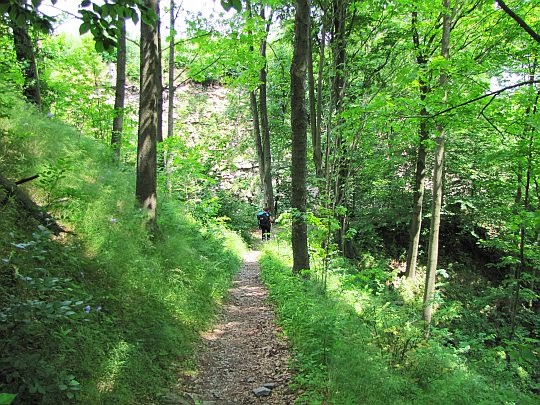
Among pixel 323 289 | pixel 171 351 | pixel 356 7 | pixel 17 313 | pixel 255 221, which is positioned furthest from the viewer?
pixel 255 221

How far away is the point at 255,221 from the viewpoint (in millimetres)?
23188

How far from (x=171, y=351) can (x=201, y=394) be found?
0.76 metres

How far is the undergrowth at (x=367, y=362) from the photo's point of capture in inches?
175

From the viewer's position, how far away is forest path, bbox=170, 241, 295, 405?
464 centimetres

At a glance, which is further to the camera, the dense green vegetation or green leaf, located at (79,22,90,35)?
the dense green vegetation

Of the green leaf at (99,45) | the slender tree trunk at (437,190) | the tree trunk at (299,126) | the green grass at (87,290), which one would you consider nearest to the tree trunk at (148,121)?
the green grass at (87,290)

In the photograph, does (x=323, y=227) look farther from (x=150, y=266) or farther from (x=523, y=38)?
(x=523, y=38)

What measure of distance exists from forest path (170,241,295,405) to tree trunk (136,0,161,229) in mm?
2599

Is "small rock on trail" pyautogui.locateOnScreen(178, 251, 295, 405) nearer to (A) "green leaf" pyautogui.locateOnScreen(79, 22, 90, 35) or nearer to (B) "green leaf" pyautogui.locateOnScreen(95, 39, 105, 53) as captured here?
(B) "green leaf" pyautogui.locateOnScreen(95, 39, 105, 53)

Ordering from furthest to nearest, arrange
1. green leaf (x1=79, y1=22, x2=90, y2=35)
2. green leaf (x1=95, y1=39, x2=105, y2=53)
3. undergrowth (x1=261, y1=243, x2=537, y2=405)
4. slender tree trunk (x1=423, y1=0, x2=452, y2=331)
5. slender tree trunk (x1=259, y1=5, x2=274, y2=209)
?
slender tree trunk (x1=259, y1=5, x2=274, y2=209), slender tree trunk (x1=423, y1=0, x2=452, y2=331), undergrowth (x1=261, y1=243, x2=537, y2=405), green leaf (x1=95, y1=39, x2=105, y2=53), green leaf (x1=79, y1=22, x2=90, y2=35)

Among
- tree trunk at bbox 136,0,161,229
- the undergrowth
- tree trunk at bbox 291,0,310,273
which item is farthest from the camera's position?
tree trunk at bbox 291,0,310,273

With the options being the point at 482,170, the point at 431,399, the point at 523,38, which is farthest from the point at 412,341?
the point at 482,170

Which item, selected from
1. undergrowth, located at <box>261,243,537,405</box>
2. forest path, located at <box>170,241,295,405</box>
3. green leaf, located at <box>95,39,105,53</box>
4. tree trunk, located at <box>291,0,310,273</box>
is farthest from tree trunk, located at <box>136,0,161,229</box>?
green leaf, located at <box>95,39,105,53</box>

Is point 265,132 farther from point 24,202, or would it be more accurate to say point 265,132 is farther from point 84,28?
point 84,28
